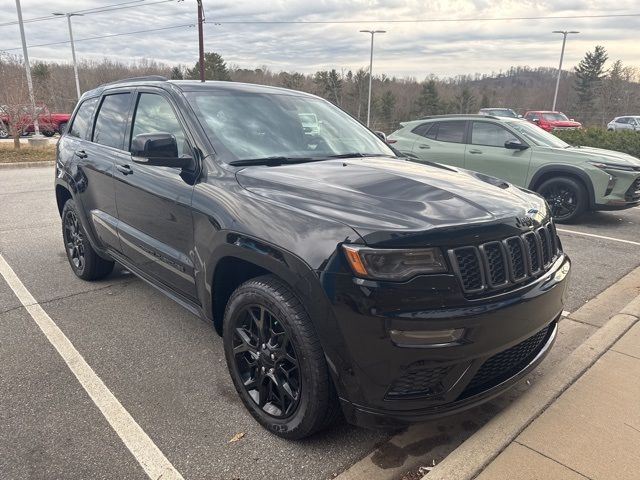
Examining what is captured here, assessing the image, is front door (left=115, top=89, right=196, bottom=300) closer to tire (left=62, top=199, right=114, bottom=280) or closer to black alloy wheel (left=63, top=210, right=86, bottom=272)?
tire (left=62, top=199, right=114, bottom=280)

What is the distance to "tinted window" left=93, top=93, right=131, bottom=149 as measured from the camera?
3.93 m

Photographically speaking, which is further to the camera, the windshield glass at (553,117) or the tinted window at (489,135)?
the windshield glass at (553,117)

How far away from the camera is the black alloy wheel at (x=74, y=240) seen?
4793 mm

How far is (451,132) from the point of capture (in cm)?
916

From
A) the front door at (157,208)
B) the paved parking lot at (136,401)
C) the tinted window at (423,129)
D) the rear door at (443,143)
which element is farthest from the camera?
the tinted window at (423,129)

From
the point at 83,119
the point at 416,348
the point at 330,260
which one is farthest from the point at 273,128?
the point at 83,119

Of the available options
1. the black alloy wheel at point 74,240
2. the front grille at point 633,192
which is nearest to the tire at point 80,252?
the black alloy wheel at point 74,240

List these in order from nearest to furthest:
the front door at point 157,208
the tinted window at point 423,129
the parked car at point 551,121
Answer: the front door at point 157,208
the tinted window at point 423,129
the parked car at point 551,121

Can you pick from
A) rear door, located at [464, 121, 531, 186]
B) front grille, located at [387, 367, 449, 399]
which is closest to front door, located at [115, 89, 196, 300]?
front grille, located at [387, 367, 449, 399]

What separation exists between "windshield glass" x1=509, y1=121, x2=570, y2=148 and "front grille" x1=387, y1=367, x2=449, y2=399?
718 cm

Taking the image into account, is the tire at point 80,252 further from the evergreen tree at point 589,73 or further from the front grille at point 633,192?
the evergreen tree at point 589,73

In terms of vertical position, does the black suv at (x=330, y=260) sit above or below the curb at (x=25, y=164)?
above

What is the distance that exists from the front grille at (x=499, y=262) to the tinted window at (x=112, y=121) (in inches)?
116

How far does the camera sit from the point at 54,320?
13.1ft
